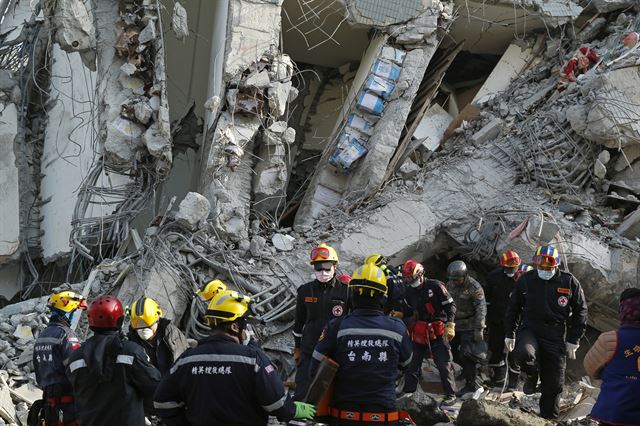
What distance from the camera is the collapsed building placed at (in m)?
10.4

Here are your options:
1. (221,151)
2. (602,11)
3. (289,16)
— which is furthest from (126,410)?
(602,11)

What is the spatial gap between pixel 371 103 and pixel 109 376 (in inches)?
285

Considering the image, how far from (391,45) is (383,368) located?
24.3ft

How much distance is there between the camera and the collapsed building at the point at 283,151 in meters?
10.4

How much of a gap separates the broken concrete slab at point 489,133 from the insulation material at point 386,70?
137 cm

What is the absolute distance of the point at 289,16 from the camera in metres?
12.8

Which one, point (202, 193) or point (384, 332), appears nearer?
point (384, 332)

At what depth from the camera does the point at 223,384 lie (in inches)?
192

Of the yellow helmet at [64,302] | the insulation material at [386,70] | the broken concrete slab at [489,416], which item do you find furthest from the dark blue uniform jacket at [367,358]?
the insulation material at [386,70]

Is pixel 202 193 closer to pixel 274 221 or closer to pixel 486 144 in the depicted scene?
pixel 274 221

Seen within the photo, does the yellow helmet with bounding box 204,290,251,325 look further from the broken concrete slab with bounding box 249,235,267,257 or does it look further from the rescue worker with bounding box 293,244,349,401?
the broken concrete slab with bounding box 249,235,267,257

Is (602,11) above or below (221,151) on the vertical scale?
above

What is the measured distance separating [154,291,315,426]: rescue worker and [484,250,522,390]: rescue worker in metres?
4.90

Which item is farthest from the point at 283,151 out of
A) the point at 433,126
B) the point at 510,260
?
the point at 510,260
